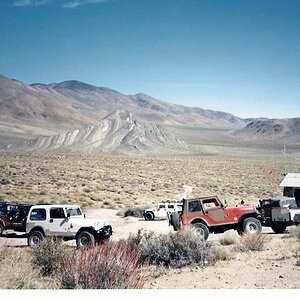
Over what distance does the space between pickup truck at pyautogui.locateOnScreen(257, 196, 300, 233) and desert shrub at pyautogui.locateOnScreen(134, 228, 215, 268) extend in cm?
602

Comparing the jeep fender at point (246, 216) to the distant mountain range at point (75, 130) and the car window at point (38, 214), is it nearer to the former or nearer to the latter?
the car window at point (38, 214)

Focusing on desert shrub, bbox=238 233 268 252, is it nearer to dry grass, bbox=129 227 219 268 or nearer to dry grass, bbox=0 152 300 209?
dry grass, bbox=129 227 219 268

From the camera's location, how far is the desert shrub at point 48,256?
8.55 m

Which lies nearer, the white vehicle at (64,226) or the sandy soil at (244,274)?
the sandy soil at (244,274)

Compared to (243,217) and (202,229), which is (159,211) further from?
(202,229)

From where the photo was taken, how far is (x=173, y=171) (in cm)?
4784

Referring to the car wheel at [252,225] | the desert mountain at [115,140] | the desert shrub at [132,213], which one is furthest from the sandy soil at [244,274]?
the desert mountain at [115,140]

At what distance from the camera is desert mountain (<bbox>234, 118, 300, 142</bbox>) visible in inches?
6427

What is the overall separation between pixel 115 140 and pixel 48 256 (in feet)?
253

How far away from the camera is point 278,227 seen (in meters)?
15.8

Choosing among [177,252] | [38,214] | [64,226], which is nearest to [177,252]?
[177,252]
